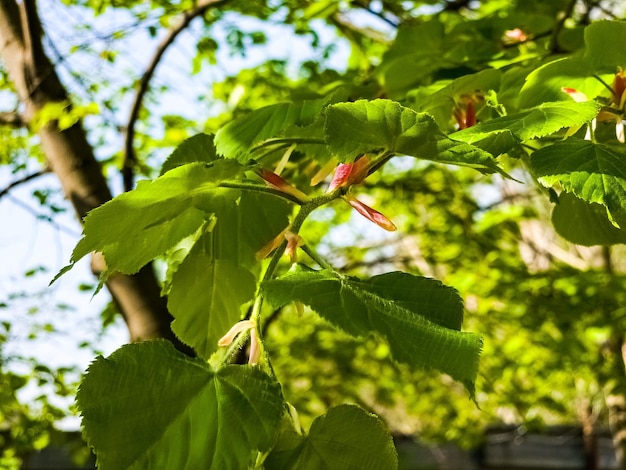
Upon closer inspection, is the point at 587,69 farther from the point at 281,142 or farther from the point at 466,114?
the point at 281,142

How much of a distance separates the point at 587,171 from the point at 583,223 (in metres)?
0.14

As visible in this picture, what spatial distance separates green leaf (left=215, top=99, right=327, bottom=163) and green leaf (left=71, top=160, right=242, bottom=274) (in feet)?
0.17

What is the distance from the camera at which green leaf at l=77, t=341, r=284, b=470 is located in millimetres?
280

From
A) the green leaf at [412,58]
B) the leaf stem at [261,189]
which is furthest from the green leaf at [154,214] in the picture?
the green leaf at [412,58]

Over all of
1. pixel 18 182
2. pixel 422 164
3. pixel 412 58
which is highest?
pixel 412 58

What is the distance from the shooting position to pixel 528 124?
385 mm

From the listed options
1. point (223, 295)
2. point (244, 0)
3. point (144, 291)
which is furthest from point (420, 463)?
point (223, 295)

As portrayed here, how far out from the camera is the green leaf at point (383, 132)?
0.35m

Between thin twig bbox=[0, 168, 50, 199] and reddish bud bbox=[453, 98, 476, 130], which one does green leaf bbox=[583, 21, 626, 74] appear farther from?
thin twig bbox=[0, 168, 50, 199]

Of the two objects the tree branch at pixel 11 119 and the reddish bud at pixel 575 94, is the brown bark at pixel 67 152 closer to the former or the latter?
the tree branch at pixel 11 119

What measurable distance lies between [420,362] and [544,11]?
3.77ft

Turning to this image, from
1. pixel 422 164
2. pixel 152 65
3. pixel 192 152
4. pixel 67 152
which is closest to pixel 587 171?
pixel 192 152

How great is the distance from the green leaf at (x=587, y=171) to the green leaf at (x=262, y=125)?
14 cm

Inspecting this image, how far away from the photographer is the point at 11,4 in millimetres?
1291
